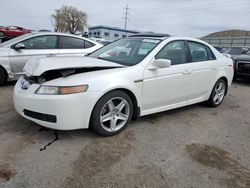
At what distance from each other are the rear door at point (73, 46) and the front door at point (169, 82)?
3.22m

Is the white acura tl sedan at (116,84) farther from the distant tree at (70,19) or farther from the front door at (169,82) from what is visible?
the distant tree at (70,19)

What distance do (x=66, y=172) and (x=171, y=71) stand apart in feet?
7.38

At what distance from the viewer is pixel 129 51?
3854mm

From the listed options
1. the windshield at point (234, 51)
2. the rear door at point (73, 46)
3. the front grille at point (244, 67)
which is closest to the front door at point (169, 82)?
the rear door at point (73, 46)

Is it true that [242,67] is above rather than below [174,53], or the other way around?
below

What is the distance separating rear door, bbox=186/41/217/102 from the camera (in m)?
4.20

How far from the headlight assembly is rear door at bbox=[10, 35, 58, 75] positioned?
9.28 ft

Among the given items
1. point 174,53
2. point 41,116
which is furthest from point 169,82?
point 41,116

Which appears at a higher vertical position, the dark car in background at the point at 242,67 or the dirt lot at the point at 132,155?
the dark car in background at the point at 242,67

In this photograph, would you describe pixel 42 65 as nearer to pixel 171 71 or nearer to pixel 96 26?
pixel 171 71

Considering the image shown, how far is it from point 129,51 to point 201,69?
142 centimetres

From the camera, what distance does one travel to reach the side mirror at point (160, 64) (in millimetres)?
3361

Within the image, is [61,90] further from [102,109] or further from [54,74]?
[102,109]

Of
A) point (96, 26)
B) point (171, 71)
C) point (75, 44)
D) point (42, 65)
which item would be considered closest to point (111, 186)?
point (42, 65)
